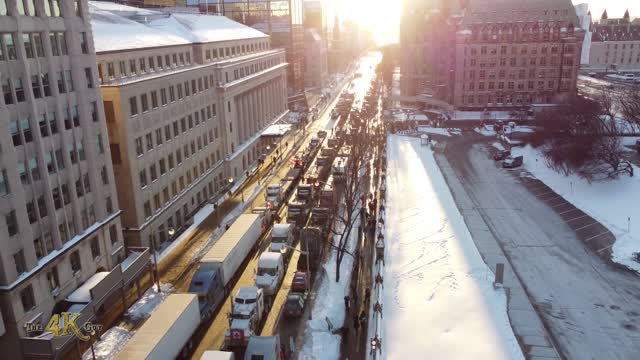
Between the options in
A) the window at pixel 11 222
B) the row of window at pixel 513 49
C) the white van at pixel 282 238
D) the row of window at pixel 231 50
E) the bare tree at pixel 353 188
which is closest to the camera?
the window at pixel 11 222

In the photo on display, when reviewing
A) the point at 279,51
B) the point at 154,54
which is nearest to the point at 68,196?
the point at 154,54

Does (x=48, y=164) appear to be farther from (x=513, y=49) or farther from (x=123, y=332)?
(x=513, y=49)

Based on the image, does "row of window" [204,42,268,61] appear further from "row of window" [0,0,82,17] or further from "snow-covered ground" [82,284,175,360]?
"snow-covered ground" [82,284,175,360]

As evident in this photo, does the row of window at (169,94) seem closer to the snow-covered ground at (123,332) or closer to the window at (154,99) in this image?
the window at (154,99)

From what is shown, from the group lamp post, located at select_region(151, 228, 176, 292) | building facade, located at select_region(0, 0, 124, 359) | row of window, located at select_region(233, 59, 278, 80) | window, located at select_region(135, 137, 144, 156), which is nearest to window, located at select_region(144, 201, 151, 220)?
lamp post, located at select_region(151, 228, 176, 292)

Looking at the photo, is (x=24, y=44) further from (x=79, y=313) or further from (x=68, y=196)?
(x=79, y=313)

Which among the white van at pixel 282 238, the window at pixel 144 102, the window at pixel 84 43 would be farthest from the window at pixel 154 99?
the white van at pixel 282 238

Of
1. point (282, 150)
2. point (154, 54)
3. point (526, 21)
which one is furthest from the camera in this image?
point (526, 21)
